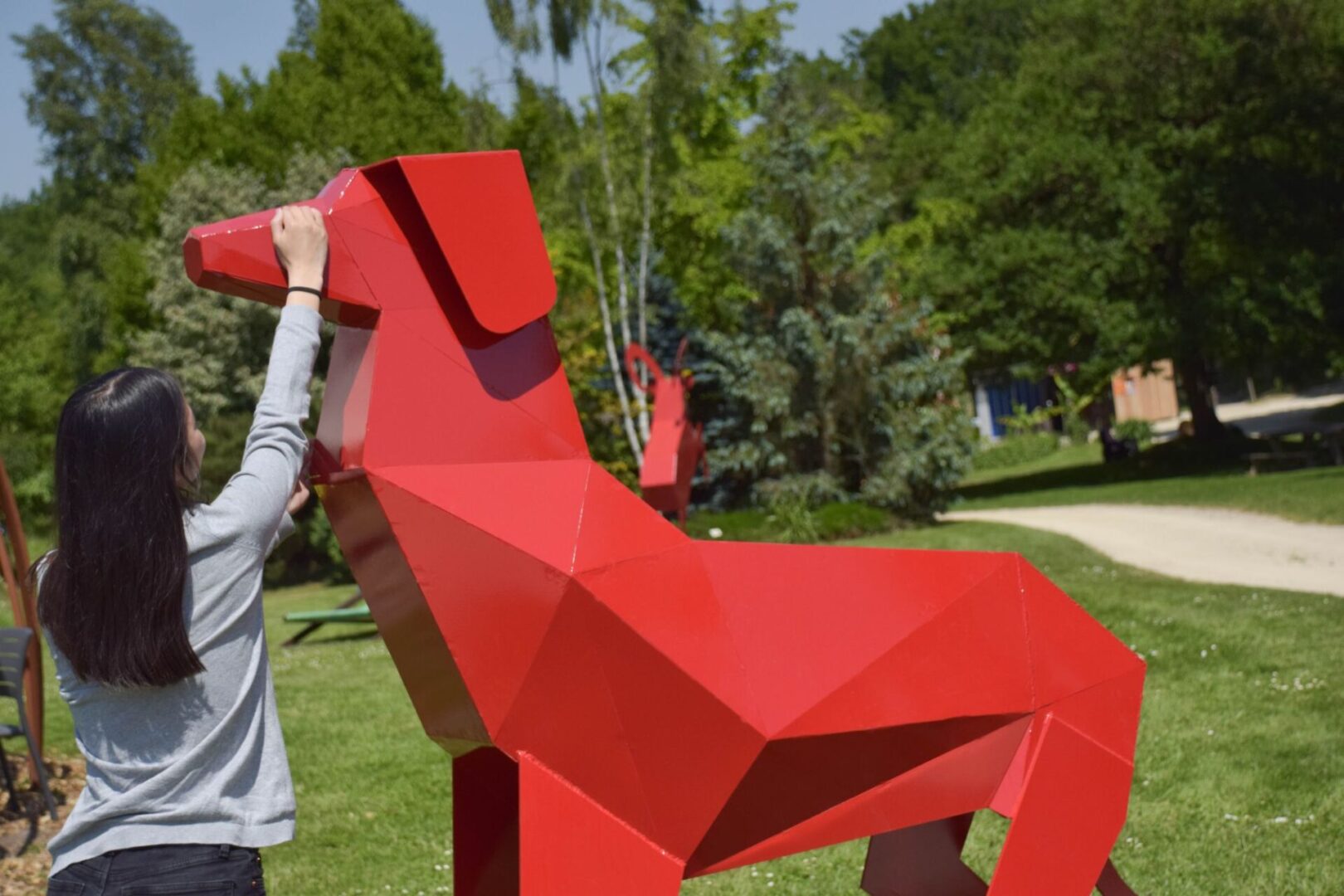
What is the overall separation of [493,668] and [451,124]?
33.3 metres

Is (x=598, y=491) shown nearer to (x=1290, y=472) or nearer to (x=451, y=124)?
(x=1290, y=472)

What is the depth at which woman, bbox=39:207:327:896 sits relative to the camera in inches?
92.7

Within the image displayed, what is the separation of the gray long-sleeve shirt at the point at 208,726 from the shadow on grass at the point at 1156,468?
87.3ft

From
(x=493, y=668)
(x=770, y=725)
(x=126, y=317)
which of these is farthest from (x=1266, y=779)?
(x=126, y=317)

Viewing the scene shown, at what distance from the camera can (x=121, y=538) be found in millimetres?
2373

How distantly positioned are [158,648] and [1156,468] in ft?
96.3

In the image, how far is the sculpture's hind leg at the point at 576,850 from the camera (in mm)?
2674

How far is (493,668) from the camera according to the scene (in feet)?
8.96

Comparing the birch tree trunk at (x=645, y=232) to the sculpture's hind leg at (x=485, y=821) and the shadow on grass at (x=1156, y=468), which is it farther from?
the sculpture's hind leg at (x=485, y=821)

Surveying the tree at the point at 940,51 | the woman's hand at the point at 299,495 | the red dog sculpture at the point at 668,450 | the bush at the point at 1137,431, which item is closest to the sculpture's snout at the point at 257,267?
the woman's hand at the point at 299,495

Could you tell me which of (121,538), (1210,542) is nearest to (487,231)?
(121,538)

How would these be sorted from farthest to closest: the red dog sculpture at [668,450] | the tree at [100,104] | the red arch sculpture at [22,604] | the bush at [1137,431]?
the tree at [100,104], the bush at [1137,431], the red dog sculpture at [668,450], the red arch sculpture at [22,604]

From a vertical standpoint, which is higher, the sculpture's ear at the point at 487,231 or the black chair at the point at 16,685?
the sculpture's ear at the point at 487,231

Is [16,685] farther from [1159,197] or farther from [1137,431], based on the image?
[1137,431]
